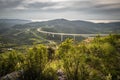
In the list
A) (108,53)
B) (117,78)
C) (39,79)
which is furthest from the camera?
(108,53)

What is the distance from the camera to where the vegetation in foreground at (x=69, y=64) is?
1676 inches

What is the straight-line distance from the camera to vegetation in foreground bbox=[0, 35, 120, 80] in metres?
42.6

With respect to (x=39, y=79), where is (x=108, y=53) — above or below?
above

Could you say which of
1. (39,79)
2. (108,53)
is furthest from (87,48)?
(39,79)

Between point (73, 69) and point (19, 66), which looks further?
point (19, 66)

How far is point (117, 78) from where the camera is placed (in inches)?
1954

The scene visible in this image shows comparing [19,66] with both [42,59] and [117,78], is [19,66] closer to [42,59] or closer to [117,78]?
[42,59]

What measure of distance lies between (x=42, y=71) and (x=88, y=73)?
11.6 meters

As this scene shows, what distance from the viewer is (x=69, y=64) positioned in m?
42.7

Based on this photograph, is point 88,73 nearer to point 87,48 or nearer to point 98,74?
point 98,74

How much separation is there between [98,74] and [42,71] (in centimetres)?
1412

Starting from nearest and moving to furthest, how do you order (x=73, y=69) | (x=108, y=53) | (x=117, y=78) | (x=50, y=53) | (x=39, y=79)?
(x=73, y=69), (x=39, y=79), (x=117, y=78), (x=108, y=53), (x=50, y=53)

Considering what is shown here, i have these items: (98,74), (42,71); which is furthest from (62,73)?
(98,74)

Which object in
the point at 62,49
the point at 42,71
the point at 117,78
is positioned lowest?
the point at 117,78
